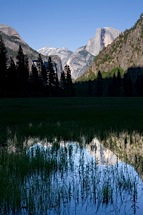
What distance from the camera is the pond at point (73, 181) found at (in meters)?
7.72

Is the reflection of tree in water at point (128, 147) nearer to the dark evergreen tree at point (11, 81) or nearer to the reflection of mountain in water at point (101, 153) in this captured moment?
the reflection of mountain in water at point (101, 153)

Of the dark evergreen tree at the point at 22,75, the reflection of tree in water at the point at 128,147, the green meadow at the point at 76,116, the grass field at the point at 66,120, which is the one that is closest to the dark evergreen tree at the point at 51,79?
the dark evergreen tree at the point at 22,75

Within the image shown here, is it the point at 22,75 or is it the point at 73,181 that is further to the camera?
the point at 22,75

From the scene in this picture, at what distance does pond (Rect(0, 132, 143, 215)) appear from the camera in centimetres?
772

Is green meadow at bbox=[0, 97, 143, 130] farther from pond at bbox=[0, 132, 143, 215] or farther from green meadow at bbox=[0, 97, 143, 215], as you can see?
pond at bbox=[0, 132, 143, 215]

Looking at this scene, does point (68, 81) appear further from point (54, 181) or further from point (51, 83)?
point (54, 181)

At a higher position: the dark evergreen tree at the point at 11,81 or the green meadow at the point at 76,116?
the dark evergreen tree at the point at 11,81

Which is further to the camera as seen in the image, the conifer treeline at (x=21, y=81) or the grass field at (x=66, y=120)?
the conifer treeline at (x=21, y=81)

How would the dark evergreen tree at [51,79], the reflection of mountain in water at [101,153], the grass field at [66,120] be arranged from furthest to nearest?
the dark evergreen tree at [51,79], the grass field at [66,120], the reflection of mountain in water at [101,153]

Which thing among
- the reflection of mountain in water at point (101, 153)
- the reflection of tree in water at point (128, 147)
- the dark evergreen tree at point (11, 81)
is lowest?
the reflection of mountain in water at point (101, 153)

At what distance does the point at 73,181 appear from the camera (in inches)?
384

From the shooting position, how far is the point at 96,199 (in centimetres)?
834

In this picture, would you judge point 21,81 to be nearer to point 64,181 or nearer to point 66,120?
point 66,120

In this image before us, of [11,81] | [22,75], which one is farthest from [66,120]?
[22,75]
